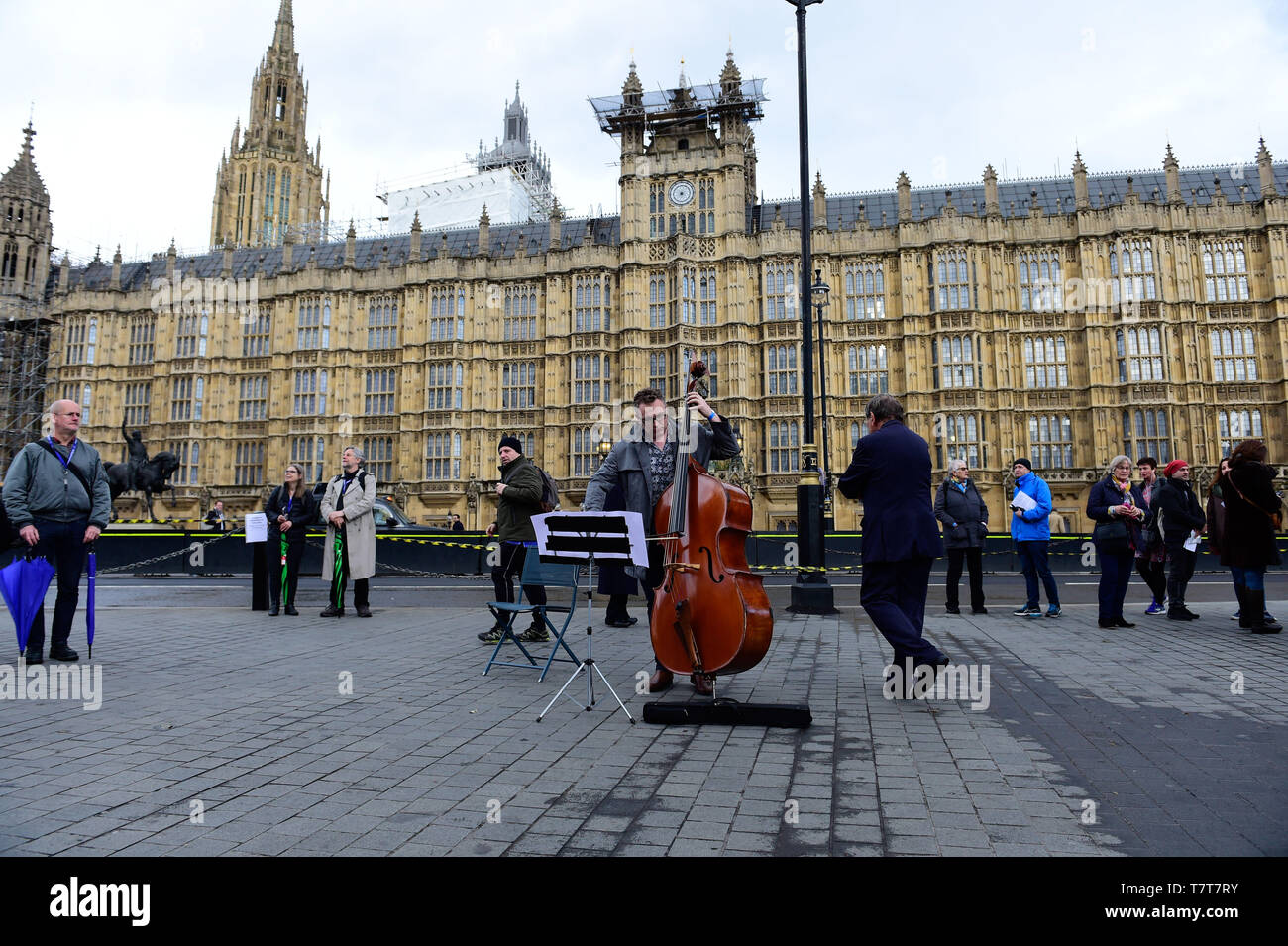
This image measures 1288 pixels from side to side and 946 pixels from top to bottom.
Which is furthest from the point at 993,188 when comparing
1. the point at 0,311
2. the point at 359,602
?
the point at 0,311

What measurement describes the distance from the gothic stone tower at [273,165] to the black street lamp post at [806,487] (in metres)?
61.1

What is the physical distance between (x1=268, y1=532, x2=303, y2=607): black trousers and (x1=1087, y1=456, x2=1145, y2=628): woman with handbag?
33.3ft

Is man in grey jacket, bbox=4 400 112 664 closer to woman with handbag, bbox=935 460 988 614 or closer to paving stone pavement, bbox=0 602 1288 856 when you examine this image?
paving stone pavement, bbox=0 602 1288 856

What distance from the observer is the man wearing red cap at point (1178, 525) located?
9203mm

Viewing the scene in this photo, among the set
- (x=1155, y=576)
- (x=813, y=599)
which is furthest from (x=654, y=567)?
(x=1155, y=576)

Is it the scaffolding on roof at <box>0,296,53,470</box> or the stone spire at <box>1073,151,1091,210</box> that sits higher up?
the stone spire at <box>1073,151,1091,210</box>

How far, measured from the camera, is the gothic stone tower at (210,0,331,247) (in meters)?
64.6

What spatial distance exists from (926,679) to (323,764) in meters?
3.89

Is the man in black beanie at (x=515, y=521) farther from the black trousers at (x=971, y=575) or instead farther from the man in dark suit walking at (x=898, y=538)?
the black trousers at (x=971, y=575)

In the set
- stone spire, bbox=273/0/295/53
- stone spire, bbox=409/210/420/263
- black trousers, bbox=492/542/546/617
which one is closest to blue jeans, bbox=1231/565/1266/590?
black trousers, bbox=492/542/546/617

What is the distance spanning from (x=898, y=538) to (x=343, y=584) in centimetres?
756

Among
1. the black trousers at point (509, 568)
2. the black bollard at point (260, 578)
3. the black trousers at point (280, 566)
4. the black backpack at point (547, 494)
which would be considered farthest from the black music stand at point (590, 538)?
the black bollard at point (260, 578)
